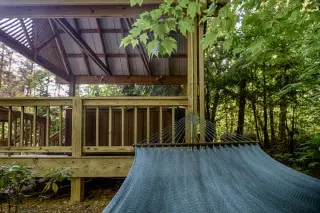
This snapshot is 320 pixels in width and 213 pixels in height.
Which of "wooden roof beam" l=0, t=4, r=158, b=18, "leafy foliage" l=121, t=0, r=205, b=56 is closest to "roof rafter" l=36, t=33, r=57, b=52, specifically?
"wooden roof beam" l=0, t=4, r=158, b=18

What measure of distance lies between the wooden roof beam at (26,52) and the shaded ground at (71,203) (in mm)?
3187

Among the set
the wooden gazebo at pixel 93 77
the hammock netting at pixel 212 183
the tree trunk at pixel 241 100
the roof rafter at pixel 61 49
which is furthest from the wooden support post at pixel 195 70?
the roof rafter at pixel 61 49

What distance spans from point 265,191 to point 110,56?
5926 millimetres

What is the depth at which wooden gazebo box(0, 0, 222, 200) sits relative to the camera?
133 inches

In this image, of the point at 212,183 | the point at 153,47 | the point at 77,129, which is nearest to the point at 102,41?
the point at 77,129

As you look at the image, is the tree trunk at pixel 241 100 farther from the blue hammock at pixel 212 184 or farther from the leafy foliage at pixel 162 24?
the leafy foliage at pixel 162 24

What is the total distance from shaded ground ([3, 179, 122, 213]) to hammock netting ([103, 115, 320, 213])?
1.56m

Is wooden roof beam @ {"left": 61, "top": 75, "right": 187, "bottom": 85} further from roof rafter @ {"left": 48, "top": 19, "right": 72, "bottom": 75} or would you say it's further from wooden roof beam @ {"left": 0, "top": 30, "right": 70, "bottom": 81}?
wooden roof beam @ {"left": 0, "top": 30, "right": 70, "bottom": 81}

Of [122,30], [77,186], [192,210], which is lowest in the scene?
[77,186]

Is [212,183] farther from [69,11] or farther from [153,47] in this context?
[69,11]

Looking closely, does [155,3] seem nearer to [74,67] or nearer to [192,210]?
[192,210]

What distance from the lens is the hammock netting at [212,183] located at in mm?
1376

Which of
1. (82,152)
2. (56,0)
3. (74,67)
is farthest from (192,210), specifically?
(74,67)

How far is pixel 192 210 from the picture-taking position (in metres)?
1.31
